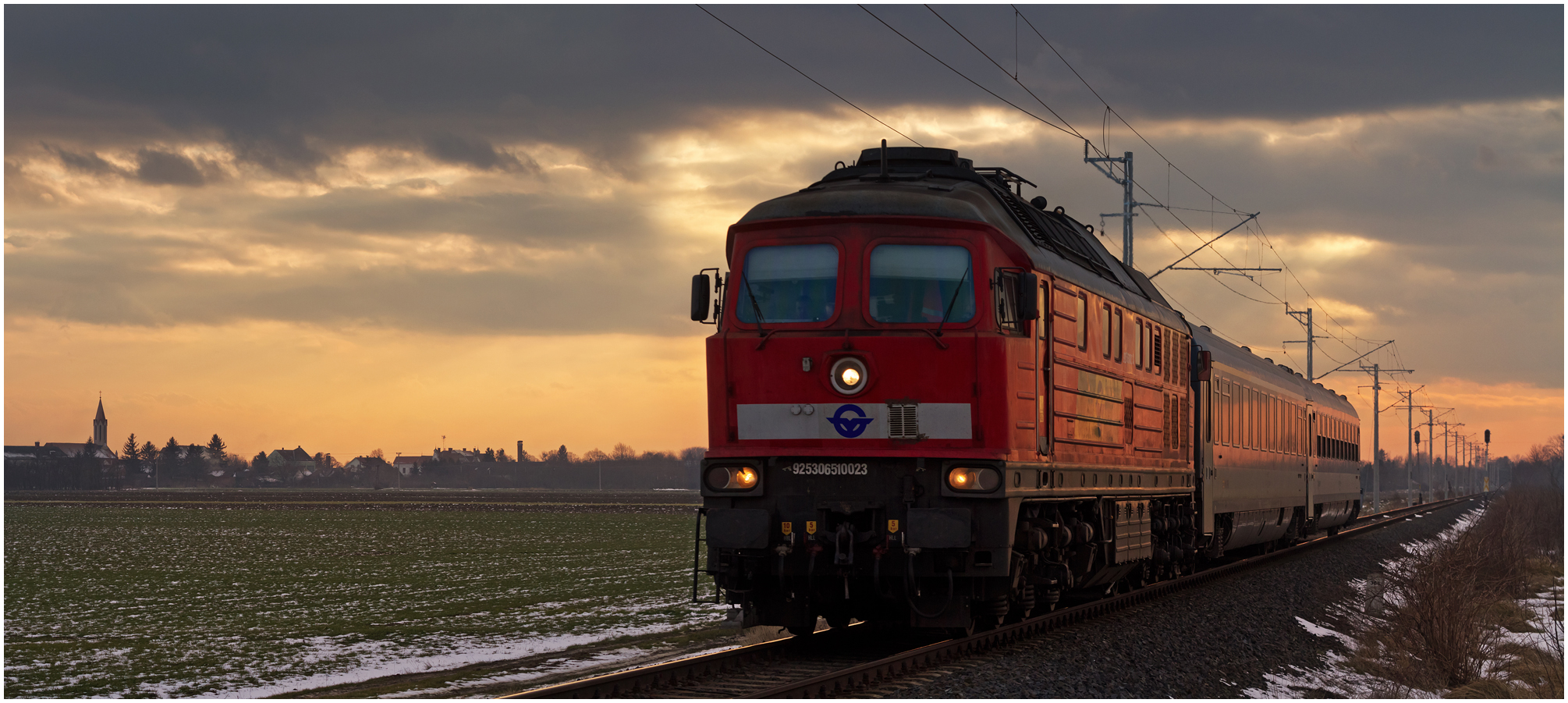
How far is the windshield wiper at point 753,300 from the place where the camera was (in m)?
13.1

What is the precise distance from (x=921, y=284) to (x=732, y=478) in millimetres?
2575

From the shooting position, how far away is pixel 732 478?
13.2 meters

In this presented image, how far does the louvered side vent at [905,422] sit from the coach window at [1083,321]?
9.61ft

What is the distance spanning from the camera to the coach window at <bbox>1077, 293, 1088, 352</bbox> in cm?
1502

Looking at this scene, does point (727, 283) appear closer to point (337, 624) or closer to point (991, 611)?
point (991, 611)

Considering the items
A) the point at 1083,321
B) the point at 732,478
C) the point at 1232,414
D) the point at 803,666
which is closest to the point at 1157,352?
the point at 1083,321

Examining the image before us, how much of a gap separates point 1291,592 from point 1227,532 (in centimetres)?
195

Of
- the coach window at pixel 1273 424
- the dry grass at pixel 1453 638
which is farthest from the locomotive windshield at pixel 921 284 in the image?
the coach window at pixel 1273 424

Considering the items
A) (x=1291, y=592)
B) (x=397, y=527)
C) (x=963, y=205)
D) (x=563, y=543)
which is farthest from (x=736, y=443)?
(x=397, y=527)

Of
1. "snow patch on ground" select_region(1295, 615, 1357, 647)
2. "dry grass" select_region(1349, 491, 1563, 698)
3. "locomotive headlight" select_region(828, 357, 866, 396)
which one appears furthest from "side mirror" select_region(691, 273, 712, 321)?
"snow patch on ground" select_region(1295, 615, 1357, 647)

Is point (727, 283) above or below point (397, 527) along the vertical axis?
above

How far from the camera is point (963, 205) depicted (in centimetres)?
1340

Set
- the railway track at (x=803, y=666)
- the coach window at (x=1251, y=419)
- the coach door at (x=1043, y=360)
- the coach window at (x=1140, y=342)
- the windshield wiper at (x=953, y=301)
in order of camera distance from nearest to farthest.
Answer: the railway track at (x=803, y=666)
the windshield wiper at (x=953, y=301)
the coach door at (x=1043, y=360)
the coach window at (x=1140, y=342)
the coach window at (x=1251, y=419)

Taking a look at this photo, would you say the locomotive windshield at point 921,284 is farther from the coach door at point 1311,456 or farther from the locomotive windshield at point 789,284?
the coach door at point 1311,456
